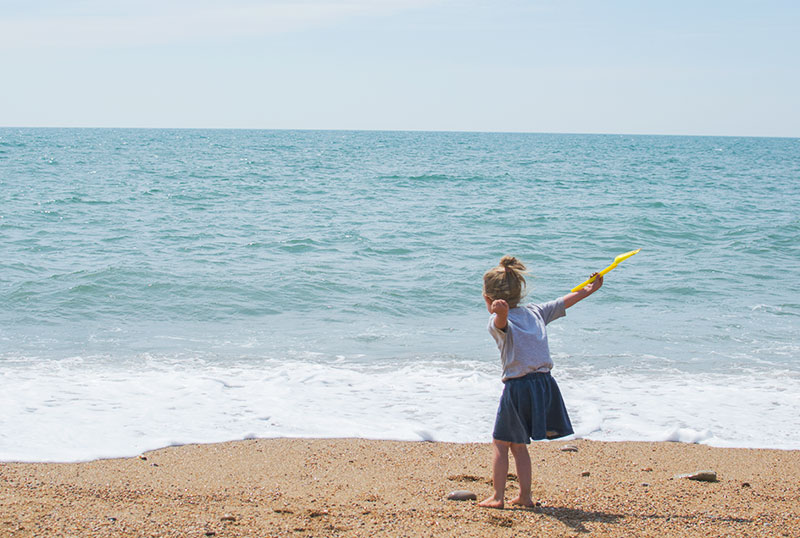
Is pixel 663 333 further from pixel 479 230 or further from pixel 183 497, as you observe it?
pixel 479 230

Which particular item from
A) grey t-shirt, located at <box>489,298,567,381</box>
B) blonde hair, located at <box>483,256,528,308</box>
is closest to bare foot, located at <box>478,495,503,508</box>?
grey t-shirt, located at <box>489,298,567,381</box>

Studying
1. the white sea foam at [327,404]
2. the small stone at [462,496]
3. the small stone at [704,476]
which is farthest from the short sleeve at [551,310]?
the white sea foam at [327,404]

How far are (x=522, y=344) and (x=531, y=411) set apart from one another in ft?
1.14

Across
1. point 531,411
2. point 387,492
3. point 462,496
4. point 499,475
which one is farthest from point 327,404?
point 531,411

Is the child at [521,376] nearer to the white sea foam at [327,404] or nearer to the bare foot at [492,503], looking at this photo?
the bare foot at [492,503]

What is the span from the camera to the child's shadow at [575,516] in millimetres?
3607

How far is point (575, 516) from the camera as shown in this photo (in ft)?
12.2

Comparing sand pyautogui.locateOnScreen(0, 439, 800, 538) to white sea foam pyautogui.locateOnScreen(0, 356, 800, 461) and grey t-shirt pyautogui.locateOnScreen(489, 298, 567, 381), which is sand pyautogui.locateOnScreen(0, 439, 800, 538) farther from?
grey t-shirt pyautogui.locateOnScreen(489, 298, 567, 381)

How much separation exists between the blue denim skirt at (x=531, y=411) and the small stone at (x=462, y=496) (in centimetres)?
43

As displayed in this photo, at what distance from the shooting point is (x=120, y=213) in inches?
746

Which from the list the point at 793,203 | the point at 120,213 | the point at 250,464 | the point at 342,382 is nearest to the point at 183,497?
the point at 250,464

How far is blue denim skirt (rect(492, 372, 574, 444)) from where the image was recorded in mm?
3732

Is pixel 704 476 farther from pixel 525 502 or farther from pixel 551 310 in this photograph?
pixel 551 310

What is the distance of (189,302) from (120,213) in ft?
33.2
